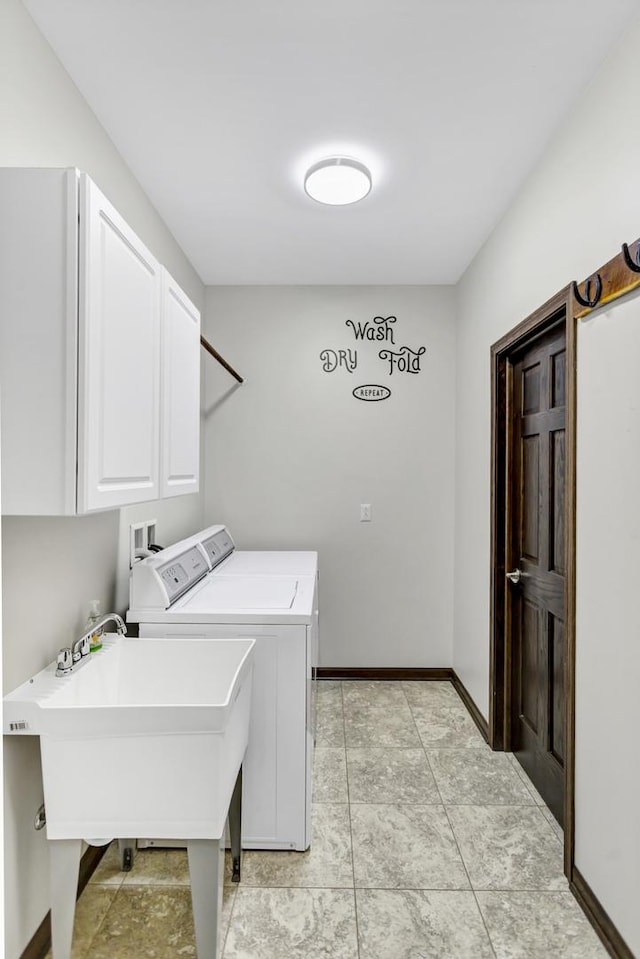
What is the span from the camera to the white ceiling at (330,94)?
1.53 metres

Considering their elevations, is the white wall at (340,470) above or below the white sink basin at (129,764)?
above

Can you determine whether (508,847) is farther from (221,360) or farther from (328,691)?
(221,360)

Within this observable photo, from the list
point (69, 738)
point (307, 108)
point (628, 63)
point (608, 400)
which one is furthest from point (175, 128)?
point (69, 738)

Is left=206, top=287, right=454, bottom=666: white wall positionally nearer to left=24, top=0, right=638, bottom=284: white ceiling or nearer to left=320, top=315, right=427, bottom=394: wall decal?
left=320, top=315, right=427, bottom=394: wall decal

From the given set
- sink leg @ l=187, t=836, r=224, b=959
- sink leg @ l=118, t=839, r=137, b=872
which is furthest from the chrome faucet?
sink leg @ l=118, t=839, r=137, b=872

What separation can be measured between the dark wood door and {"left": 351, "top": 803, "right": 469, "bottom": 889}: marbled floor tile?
477 mm

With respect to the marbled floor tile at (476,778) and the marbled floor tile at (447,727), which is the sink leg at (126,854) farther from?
the marbled floor tile at (447,727)

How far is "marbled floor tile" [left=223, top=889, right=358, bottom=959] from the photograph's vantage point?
159 cm

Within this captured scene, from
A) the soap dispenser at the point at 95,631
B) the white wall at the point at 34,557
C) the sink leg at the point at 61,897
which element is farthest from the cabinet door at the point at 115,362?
the sink leg at the point at 61,897

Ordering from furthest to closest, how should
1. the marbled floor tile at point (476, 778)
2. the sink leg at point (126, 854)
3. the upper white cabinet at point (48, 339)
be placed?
the marbled floor tile at point (476, 778), the sink leg at point (126, 854), the upper white cabinet at point (48, 339)

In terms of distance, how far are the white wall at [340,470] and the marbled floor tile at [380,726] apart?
18.5 inches

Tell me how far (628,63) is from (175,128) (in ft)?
4.57

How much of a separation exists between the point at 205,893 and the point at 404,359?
2.85 metres

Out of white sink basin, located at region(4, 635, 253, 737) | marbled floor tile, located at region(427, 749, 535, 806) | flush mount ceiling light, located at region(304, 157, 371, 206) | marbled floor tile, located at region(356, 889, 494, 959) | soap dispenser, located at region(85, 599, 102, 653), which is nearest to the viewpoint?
white sink basin, located at region(4, 635, 253, 737)
